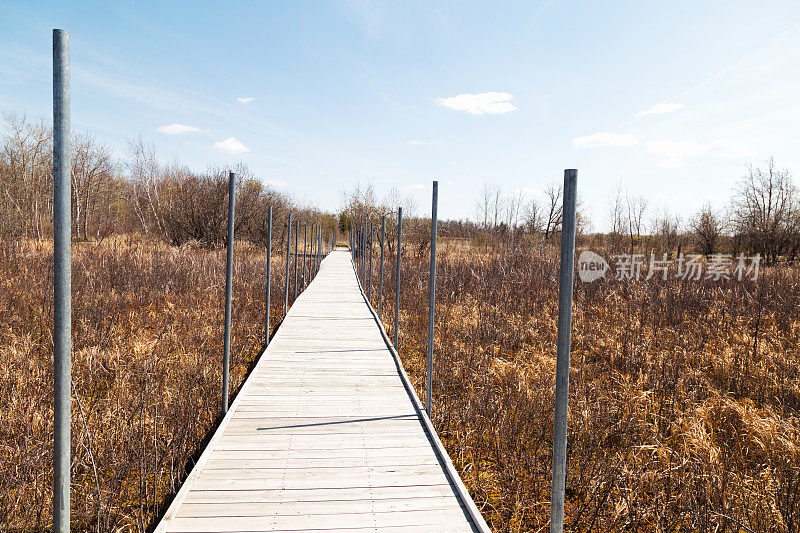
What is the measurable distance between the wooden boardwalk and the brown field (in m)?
0.35

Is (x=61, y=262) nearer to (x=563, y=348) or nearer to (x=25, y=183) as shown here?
(x=563, y=348)

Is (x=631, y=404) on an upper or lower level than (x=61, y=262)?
lower

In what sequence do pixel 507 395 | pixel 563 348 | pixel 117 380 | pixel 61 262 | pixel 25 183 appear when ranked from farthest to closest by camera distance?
pixel 25 183 → pixel 507 395 → pixel 117 380 → pixel 563 348 → pixel 61 262

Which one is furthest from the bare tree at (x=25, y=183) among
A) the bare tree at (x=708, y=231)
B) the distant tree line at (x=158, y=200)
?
the bare tree at (x=708, y=231)

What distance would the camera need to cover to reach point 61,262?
141 cm

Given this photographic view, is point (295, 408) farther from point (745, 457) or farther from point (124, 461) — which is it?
point (745, 457)

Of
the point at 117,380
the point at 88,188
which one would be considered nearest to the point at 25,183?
the point at 88,188

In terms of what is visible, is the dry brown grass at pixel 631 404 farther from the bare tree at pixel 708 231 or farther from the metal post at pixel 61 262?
the bare tree at pixel 708 231

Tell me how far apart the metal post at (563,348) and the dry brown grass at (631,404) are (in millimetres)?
1220

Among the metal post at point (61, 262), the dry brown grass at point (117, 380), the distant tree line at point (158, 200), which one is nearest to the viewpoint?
the metal post at point (61, 262)

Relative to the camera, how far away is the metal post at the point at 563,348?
1.65 metres

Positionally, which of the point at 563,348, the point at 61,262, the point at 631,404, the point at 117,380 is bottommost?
the point at 631,404

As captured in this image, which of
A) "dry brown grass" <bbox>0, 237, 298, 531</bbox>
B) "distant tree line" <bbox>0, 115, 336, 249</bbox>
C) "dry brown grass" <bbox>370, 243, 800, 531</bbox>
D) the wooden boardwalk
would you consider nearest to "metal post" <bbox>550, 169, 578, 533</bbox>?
the wooden boardwalk

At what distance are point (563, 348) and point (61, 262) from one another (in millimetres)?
1761
